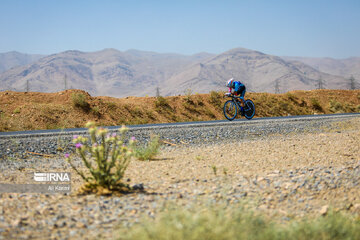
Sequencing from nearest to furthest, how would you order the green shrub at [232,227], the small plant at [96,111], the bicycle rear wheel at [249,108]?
the green shrub at [232,227] → the bicycle rear wheel at [249,108] → the small plant at [96,111]

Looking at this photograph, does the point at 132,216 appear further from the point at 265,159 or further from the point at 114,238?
the point at 265,159

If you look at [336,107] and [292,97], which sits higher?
[292,97]

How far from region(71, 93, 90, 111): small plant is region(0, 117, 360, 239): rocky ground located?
1262 centimetres

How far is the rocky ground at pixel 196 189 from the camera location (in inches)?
177

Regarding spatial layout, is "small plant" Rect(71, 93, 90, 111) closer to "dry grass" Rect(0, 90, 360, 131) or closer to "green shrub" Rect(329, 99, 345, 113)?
"dry grass" Rect(0, 90, 360, 131)

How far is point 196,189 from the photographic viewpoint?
19.5 ft

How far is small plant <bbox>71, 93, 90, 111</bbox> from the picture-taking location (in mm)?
21977

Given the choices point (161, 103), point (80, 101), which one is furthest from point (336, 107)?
point (80, 101)

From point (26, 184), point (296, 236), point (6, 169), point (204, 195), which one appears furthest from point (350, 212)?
point (6, 169)

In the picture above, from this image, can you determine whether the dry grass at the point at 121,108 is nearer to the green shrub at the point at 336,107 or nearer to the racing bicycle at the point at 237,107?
the green shrub at the point at 336,107

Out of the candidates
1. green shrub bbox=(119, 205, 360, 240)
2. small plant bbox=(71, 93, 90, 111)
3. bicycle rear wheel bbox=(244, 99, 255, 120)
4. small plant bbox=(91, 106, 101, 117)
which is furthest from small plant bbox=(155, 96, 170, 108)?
green shrub bbox=(119, 205, 360, 240)

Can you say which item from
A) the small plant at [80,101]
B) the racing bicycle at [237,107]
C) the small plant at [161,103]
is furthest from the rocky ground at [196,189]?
the small plant at [161,103]

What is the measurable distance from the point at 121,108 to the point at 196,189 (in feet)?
59.0

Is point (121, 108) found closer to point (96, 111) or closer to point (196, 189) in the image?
point (96, 111)
